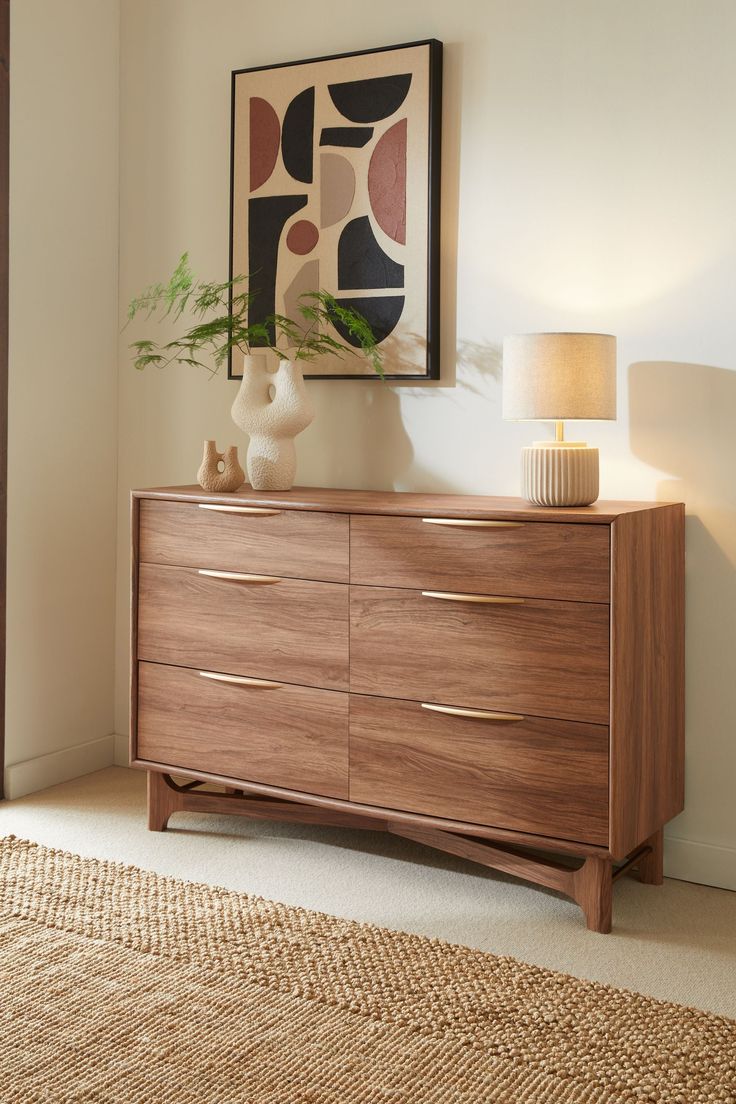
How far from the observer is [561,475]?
243 centimetres

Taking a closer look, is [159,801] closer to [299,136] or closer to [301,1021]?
[301,1021]

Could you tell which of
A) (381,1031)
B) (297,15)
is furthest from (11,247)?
(381,1031)

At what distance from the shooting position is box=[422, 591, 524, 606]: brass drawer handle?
2.37 m

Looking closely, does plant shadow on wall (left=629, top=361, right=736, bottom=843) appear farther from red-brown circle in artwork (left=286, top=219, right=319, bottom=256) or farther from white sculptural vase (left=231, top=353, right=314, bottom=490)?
red-brown circle in artwork (left=286, top=219, right=319, bottom=256)

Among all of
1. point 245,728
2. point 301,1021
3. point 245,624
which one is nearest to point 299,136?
point 245,624

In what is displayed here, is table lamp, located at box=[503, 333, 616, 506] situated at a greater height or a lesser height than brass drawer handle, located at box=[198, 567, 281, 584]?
greater

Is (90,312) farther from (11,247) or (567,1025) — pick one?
(567,1025)

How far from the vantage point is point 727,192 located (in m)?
2.54

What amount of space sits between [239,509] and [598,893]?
3.93ft

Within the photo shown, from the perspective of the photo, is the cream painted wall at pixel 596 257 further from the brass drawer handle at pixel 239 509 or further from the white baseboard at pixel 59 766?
the white baseboard at pixel 59 766

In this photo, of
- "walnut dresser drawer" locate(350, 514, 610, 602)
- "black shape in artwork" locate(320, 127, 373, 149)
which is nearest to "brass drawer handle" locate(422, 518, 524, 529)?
"walnut dresser drawer" locate(350, 514, 610, 602)

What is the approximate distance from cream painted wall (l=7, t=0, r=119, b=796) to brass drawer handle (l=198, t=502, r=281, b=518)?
2.38 feet

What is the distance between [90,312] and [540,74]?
58.5 inches

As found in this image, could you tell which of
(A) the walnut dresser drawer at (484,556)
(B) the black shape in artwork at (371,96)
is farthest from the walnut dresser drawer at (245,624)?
(B) the black shape in artwork at (371,96)
